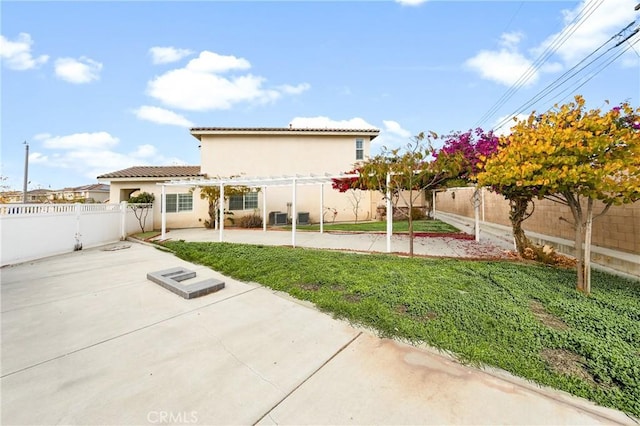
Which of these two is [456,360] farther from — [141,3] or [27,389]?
[141,3]

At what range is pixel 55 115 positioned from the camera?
12758 millimetres

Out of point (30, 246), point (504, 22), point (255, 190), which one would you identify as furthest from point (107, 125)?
point (504, 22)

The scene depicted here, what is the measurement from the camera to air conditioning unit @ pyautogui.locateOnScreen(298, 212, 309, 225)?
1666 centimetres

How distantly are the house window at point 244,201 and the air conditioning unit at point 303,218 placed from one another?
3.18 meters

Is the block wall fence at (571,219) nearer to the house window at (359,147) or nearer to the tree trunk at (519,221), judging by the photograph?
the tree trunk at (519,221)

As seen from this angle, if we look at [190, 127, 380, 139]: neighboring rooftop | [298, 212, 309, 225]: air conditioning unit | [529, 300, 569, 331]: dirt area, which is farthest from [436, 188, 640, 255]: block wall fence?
[298, 212, 309, 225]: air conditioning unit

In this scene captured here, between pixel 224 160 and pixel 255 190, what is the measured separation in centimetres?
296

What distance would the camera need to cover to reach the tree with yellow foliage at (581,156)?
3.64 m

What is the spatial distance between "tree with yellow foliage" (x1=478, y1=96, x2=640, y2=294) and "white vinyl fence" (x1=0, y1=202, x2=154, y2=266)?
12.4 meters

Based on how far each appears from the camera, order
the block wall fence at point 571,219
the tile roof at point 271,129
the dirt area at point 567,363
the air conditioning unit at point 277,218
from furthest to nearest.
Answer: the tile roof at point 271,129 < the air conditioning unit at point 277,218 < the block wall fence at point 571,219 < the dirt area at point 567,363

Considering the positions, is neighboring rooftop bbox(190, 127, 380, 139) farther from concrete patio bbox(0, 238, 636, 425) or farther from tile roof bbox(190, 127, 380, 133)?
concrete patio bbox(0, 238, 636, 425)

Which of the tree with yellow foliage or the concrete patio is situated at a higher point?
the tree with yellow foliage

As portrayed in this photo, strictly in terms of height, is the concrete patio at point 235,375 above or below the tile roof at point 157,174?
below

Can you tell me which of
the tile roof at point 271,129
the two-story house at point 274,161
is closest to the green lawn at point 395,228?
the two-story house at point 274,161
